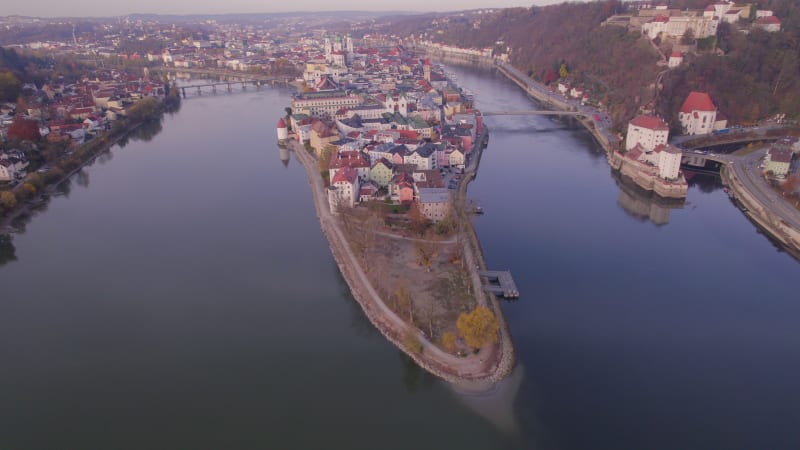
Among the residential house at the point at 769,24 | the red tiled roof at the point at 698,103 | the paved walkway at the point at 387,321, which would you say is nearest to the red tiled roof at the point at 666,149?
the red tiled roof at the point at 698,103

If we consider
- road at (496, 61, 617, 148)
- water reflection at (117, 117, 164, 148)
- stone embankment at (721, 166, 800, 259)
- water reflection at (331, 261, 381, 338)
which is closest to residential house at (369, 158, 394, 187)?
water reflection at (331, 261, 381, 338)

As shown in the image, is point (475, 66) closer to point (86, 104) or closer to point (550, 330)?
point (86, 104)

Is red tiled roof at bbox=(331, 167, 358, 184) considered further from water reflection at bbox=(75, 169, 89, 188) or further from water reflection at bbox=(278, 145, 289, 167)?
water reflection at bbox=(75, 169, 89, 188)

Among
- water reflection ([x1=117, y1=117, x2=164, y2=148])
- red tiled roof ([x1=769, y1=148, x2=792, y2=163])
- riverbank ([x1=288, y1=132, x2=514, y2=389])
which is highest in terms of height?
red tiled roof ([x1=769, y1=148, x2=792, y2=163])

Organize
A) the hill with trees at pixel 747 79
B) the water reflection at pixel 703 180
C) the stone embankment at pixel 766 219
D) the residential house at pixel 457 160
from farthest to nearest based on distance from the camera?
1. the hill with trees at pixel 747 79
2. the residential house at pixel 457 160
3. the water reflection at pixel 703 180
4. the stone embankment at pixel 766 219

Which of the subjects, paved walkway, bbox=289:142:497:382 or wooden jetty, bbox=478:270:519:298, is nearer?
paved walkway, bbox=289:142:497:382

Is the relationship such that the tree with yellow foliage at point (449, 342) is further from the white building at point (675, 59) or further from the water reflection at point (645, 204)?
the white building at point (675, 59)

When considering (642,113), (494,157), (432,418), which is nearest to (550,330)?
(432,418)
